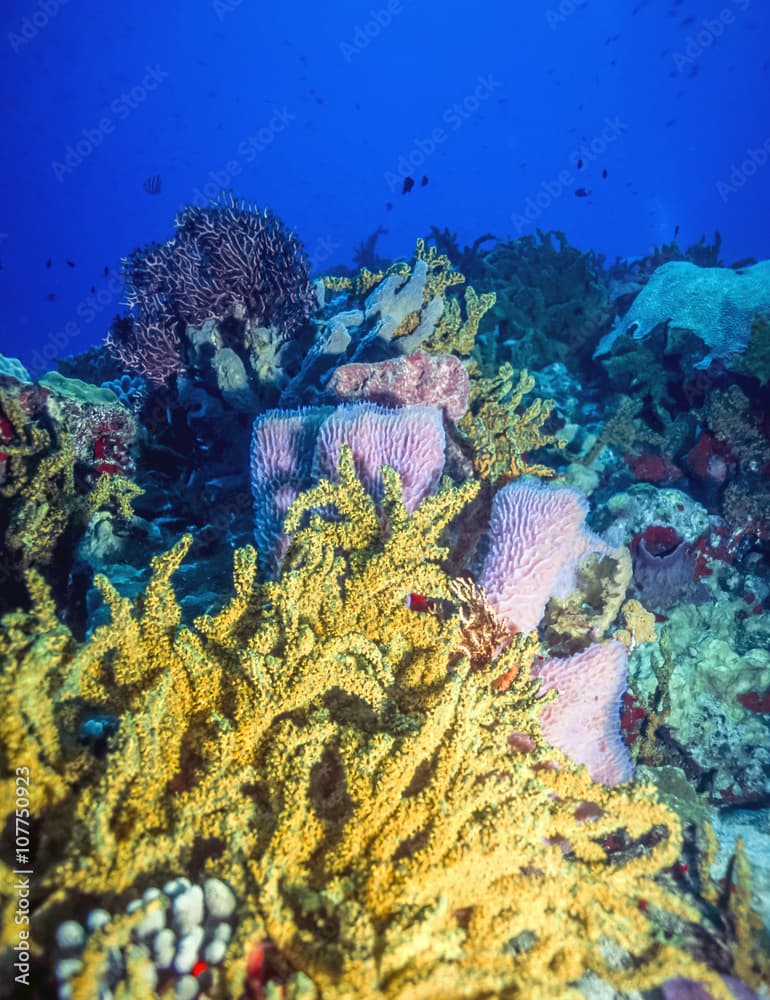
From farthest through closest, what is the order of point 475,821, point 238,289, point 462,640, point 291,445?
point 238,289 < point 291,445 < point 462,640 < point 475,821

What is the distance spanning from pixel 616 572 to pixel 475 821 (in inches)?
89.9

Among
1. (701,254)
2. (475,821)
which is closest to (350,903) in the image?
(475,821)

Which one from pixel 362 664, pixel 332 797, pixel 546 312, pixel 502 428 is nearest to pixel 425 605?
pixel 362 664

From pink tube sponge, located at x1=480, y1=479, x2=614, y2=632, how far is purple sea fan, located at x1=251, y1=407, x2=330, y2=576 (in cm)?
122

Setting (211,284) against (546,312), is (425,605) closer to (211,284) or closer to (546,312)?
(211,284)

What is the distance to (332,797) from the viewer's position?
2.10 metres

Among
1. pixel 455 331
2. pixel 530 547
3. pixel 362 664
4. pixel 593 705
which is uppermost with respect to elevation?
pixel 455 331

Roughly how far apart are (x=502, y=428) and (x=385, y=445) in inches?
85.0

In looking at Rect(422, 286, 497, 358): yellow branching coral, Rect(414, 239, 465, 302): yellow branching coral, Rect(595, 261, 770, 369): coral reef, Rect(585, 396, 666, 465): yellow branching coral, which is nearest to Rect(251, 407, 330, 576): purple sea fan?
Rect(422, 286, 497, 358): yellow branching coral

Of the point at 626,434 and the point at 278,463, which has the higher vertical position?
the point at 626,434

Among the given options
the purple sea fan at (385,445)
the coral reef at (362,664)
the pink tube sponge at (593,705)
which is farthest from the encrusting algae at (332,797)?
the purple sea fan at (385,445)

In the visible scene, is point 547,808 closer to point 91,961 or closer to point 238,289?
point 91,961

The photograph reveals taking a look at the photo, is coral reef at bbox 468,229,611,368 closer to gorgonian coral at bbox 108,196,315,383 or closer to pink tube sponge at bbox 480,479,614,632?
gorgonian coral at bbox 108,196,315,383

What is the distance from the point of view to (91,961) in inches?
59.9
